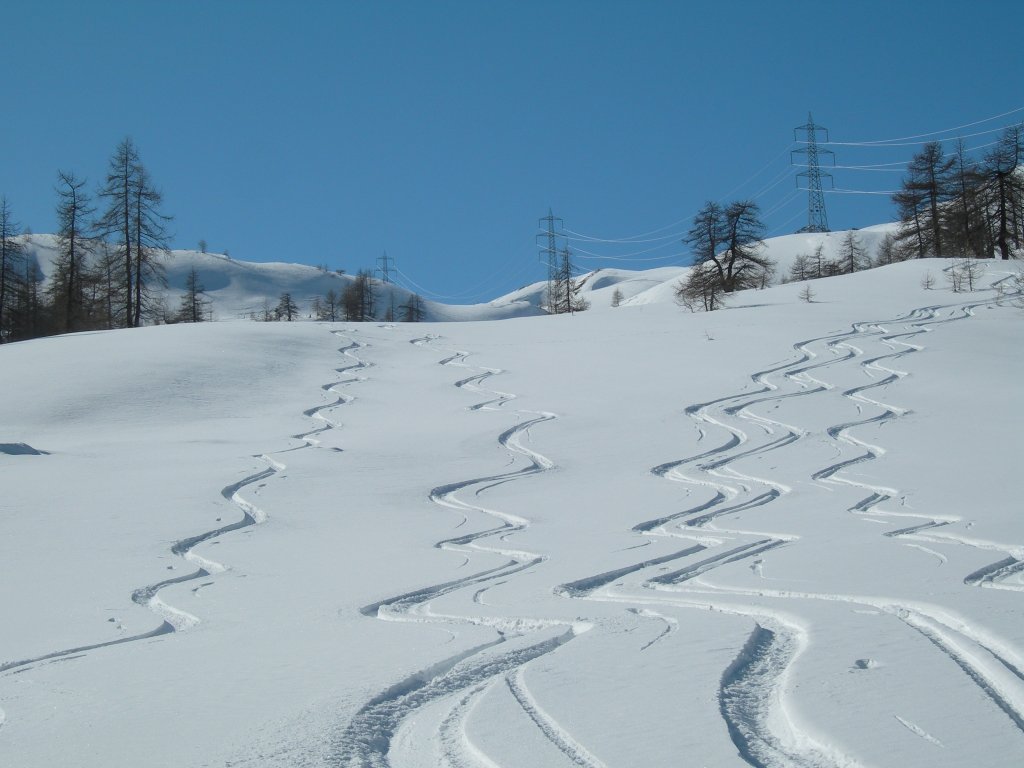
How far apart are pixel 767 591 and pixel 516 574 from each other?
1518 millimetres

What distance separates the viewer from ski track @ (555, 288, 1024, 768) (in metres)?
2.79

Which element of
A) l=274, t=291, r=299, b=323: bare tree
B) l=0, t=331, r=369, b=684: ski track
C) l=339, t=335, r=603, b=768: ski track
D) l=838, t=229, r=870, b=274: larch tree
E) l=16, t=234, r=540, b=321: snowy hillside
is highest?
l=16, t=234, r=540, b=321: snowy hillside

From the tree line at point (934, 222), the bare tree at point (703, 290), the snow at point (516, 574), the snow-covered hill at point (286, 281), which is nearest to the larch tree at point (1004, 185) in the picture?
the tree line at point (934, 222)

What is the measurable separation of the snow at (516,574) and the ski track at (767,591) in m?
0.02

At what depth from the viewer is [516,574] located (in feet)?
17.5

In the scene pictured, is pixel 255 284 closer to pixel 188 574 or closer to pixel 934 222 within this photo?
pixel 934 222

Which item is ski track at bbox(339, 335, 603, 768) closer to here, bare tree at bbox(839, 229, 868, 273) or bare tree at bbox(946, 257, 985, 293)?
bare tree at bbox(946, 257, 985, 293)

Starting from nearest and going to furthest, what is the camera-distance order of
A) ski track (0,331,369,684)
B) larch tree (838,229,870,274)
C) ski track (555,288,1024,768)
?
1. ski track (555,288,1024,768)
2. ski track (0,331,369,684)
3. larch tree (838,229,870,274)

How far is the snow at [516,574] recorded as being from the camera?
111 inches

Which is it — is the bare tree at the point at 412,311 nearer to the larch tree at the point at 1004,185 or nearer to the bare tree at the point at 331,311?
the bare tree at the point at 331,311

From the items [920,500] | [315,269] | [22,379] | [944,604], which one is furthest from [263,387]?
[315,269]

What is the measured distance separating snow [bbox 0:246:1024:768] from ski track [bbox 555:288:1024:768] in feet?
0.07

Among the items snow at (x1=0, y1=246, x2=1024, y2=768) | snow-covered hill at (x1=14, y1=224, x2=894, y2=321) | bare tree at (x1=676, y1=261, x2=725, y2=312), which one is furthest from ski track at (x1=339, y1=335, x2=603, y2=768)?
snow-covered hill at (x1=14, y1=224, x2=894, y2=321)

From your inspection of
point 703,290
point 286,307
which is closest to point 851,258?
point 703,290
